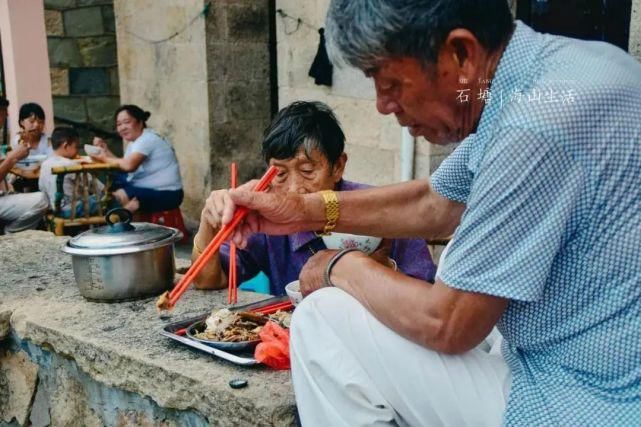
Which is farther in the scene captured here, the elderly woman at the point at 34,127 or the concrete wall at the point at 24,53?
the concrete wall at the point at 24,53

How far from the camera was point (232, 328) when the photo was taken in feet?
8.39

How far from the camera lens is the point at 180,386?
241cm

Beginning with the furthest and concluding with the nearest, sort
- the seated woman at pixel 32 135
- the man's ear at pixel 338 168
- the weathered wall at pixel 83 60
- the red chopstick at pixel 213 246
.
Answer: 1. the weathered wall at pixel 83 60
2. the seated woman at pixel 32 135
3. the man's ear at pixel 338 168
4. the red chopstick at pixel 213 246

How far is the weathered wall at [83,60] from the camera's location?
1072 cm

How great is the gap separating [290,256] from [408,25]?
5.22 feet

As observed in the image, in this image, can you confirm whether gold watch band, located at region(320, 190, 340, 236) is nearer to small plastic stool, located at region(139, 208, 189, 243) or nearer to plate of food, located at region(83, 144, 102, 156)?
small plastic stool, located at region(139, 208, 189, 243)

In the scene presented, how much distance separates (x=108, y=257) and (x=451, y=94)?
1.66m

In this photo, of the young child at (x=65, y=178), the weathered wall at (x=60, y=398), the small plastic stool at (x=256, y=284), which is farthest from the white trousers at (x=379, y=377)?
the young child at (x=65, y=178)

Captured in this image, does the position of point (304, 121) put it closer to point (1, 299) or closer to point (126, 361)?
point (126, 361)

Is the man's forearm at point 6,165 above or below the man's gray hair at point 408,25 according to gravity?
below

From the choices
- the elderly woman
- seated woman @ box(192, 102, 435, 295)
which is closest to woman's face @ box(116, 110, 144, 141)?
the elderly woman

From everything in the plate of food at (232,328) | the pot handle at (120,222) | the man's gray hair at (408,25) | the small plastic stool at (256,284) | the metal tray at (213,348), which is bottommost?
the small plastic stool at (256,284)

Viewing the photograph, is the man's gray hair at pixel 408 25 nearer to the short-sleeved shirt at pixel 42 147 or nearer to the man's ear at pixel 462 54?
the man's ear at pixel 462 54

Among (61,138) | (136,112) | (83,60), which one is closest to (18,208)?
(61,138)
